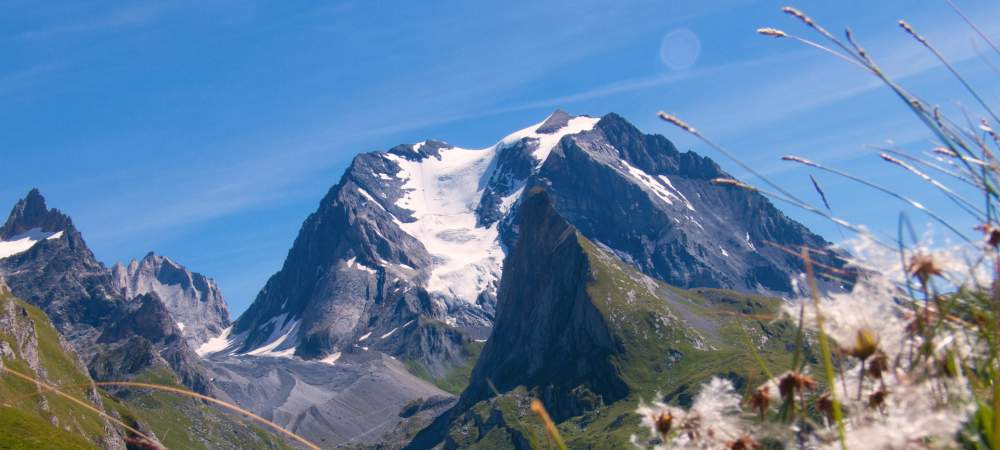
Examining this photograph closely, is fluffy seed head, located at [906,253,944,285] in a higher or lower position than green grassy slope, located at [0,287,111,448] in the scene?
lower

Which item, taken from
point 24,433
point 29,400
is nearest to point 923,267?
point 24,433

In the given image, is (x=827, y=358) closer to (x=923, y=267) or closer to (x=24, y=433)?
(x=923, y=267)

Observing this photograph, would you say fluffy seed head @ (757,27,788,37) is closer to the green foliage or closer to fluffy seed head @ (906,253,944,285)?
fluffy seed head @ (906,253,944,285)

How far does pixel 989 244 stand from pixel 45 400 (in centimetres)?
16987

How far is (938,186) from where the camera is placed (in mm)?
4035

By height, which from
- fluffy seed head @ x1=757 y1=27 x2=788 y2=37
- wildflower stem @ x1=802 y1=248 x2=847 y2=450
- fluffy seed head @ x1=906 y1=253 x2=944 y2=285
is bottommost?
wildflower stem @ x1=802 y1=248 x2=847 y2=450

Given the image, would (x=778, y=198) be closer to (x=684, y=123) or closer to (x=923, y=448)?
(x=684, y=123)

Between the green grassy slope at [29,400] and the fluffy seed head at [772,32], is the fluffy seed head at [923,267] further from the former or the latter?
the green grassy slope at [29,400]

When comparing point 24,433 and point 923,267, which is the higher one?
point 923,267

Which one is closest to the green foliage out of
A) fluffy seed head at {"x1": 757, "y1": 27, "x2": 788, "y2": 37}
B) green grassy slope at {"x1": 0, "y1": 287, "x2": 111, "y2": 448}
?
green grassy slope at {"x1": 0, "y1": 287, "x2": 111, "y2": 448}

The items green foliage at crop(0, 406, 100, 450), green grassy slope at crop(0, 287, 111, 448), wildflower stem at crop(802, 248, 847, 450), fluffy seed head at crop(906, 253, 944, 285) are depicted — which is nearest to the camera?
wildflower stem at crop(802, 248, 847, 450)

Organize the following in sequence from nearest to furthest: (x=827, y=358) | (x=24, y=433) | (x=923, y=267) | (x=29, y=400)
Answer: (x=827, y=358) < (x=923, y=267) < (x=24, y=433) < (x=29, y=400)

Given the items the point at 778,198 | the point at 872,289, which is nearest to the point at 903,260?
the point at 872,289

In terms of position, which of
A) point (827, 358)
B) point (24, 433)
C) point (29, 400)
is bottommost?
point (827, 358)
